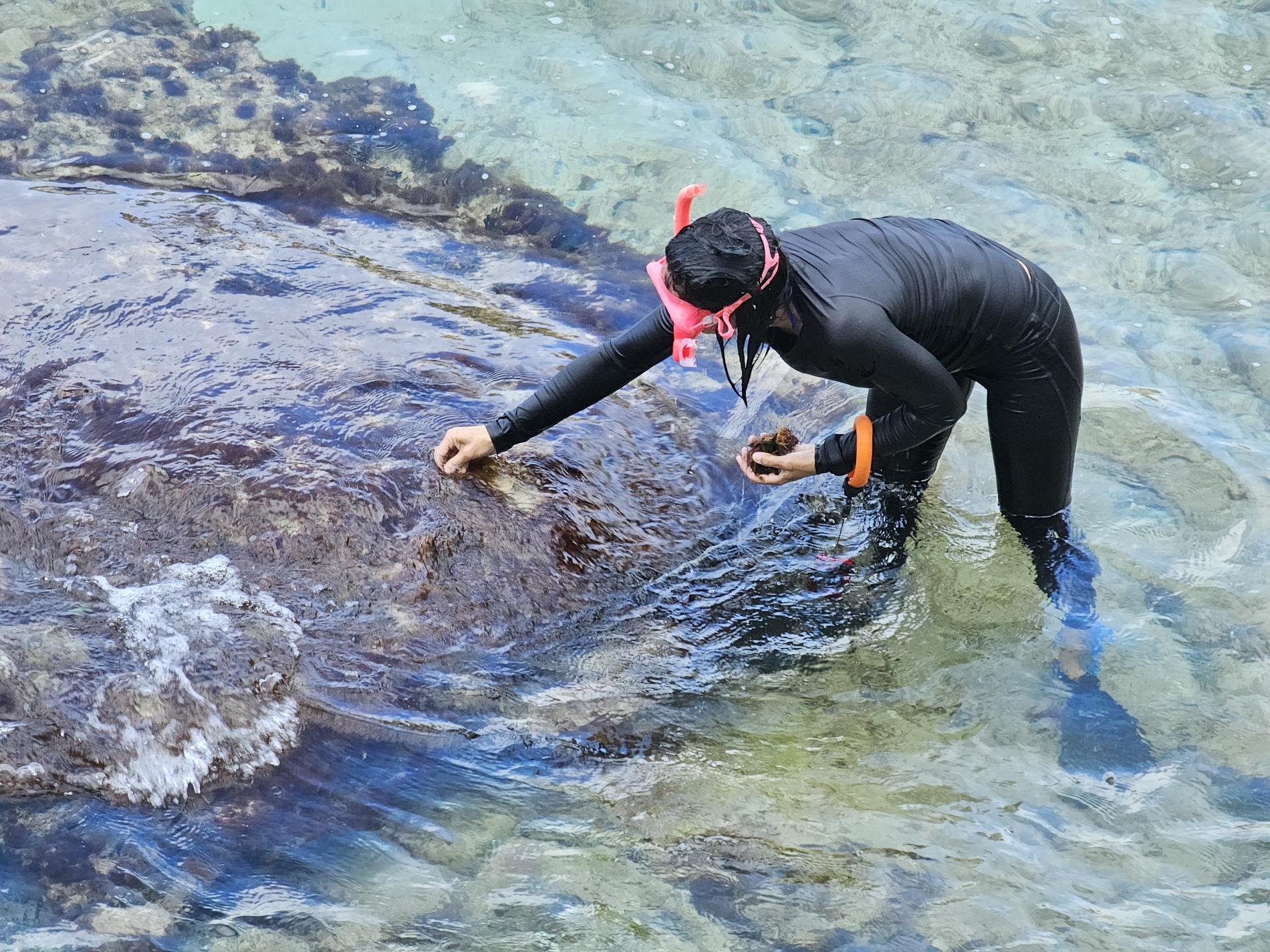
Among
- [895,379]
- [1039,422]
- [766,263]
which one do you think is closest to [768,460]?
[895,379]

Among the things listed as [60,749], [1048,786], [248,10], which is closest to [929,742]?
[1048,786]

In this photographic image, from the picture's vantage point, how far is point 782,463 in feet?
9.75

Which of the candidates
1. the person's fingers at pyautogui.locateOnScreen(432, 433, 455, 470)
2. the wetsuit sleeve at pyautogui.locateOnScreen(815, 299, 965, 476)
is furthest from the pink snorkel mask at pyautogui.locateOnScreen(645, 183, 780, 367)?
the person's fingers at pyautogui.locateOnScreen(432, 433, 455, 470)

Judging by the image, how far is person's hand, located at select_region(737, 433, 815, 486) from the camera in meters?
2.96

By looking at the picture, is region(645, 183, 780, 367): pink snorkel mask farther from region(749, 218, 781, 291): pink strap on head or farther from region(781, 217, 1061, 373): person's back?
region(781, 217, 1061, 373): person's back

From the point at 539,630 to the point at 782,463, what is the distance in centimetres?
88

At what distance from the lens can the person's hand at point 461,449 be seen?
321 centimetres

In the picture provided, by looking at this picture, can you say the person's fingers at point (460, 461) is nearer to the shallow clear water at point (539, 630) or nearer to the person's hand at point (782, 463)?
the shallow clear water at point (539, 630)

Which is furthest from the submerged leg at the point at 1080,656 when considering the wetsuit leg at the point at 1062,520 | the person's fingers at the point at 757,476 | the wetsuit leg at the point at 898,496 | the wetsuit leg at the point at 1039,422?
the person's fingers at the point at 757,476

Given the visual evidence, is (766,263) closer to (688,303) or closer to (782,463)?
(688,303)

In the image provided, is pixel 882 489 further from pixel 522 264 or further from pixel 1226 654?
pixel 522 264

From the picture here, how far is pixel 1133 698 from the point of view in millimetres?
3322

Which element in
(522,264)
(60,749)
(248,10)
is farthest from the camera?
(248,10)

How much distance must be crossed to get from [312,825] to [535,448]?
4.58ft
